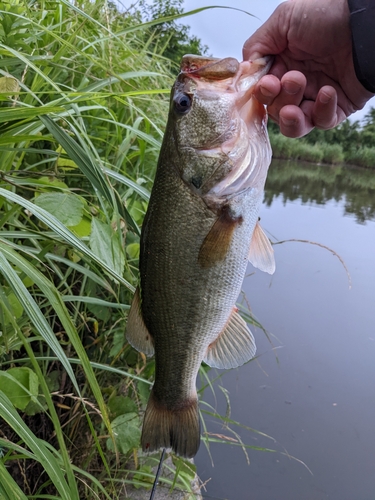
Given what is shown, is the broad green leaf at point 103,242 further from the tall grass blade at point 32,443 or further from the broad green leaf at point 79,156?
the tall grass blade at point 32,443

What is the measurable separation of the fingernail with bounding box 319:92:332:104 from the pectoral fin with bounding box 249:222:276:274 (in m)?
0.53

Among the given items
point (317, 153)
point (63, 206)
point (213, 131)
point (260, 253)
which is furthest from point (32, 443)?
point (317, 153)

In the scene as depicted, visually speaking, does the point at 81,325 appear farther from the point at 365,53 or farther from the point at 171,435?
the point at 365,53

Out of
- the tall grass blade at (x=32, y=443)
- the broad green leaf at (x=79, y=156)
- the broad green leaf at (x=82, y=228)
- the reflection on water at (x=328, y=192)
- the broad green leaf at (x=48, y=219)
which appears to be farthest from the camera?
the reflection on water at (x=328, y=192)

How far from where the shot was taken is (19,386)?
4.23 feet

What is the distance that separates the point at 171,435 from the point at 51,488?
30.2 inches

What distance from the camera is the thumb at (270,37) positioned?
162 cm

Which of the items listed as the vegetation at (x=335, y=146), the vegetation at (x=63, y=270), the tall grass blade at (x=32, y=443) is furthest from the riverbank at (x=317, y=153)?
the tall grass blade at (x=32, y=443)

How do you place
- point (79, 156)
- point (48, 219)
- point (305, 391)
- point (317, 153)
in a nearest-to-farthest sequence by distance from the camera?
point (48, 219) → point (79, 156) → point (305, 391) → point (317, 153)

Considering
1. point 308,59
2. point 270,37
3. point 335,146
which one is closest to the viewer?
point 270,37

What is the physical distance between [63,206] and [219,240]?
500 millimetres

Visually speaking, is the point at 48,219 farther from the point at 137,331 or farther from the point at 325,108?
the point at 325,108

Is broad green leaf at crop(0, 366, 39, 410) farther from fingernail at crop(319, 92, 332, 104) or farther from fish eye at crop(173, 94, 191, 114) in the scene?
fingernail at crop(319, 92, 332, 104)

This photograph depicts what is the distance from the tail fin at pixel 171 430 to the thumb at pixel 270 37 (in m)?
1.34
